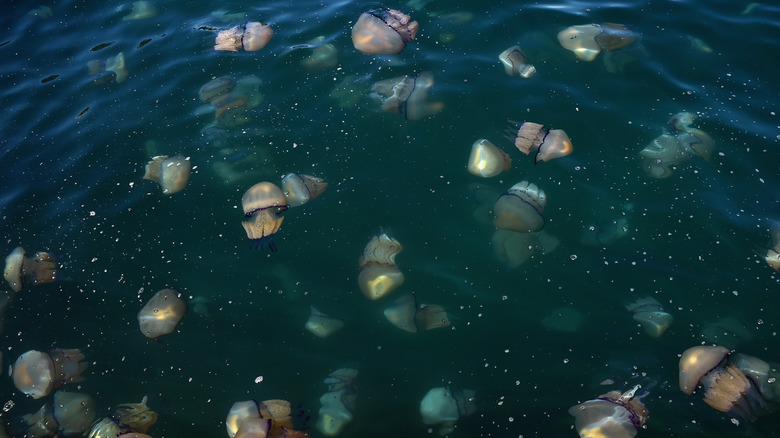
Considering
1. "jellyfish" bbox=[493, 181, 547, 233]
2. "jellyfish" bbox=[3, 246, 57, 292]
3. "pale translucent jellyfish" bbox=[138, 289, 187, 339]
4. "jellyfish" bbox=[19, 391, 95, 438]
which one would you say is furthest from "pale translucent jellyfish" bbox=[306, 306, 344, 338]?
"jellyfish" bbox=[3, 246, 57, 292]

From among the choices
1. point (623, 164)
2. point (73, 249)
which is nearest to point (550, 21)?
point (623, 164)

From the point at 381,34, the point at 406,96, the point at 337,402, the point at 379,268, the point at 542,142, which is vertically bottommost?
the point at 337,402

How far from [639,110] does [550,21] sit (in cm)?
156

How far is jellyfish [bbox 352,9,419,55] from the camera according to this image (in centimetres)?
548

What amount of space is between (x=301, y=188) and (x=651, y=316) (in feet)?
9.27

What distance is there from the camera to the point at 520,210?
160 inches

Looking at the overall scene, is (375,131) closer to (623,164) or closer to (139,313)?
(623,164)

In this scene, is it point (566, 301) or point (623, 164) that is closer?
point (566, 301)

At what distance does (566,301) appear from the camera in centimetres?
372

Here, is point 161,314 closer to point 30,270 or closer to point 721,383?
point 30,270

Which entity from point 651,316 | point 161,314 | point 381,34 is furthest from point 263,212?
point 651,316

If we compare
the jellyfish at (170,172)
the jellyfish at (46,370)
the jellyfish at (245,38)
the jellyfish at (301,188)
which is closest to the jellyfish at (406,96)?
the jellyfish at (301,188)

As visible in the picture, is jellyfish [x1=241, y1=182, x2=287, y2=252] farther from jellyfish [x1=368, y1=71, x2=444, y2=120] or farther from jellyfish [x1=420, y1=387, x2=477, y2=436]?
jellyfish [x1=420, y1=387, x2=477, y2=436]

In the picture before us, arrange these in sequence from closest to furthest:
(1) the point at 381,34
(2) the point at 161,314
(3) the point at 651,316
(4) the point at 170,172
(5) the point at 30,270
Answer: (3) the point at 651,316 → (2) the point at 161,314 → (5) the point at 30,270 → (4) the point at 170,172 → (1) the point at 381,34
